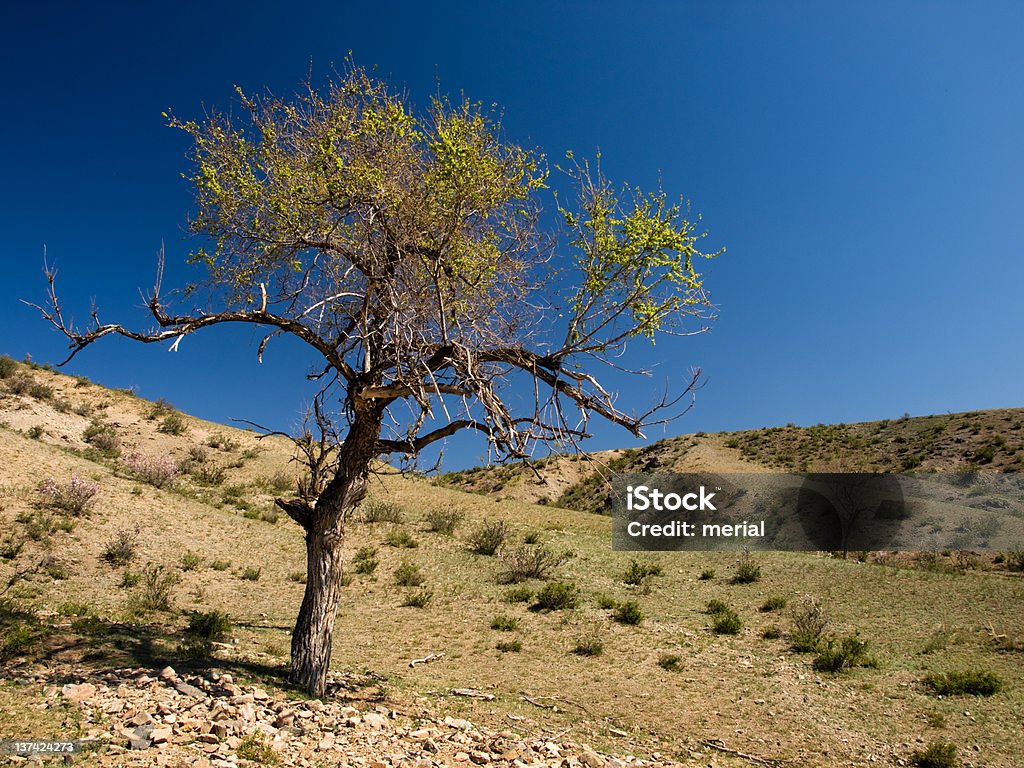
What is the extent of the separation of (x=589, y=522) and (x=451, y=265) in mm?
23953

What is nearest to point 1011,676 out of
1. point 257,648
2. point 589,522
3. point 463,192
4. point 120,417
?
point 463,192

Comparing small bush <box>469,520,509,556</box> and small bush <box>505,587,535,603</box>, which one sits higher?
small bush <box>469,520,509,556</box>

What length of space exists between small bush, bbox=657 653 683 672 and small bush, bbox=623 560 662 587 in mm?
6074

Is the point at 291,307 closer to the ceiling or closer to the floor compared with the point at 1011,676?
closer to the ceiling

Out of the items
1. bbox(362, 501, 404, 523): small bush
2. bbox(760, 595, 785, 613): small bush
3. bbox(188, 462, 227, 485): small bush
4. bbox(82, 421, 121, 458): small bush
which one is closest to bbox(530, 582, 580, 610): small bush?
bbox(760, 595, 785, 613): small bush

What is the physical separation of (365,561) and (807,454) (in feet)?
138

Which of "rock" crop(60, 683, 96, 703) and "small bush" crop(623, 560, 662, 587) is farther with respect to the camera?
"small bush" crop(623, 560, 662, 587)

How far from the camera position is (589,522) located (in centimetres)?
3150

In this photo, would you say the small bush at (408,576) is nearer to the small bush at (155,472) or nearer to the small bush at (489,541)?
the small bush at (489,541)

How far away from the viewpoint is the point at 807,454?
51094 mm

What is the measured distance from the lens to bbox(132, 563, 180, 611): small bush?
1370 cm

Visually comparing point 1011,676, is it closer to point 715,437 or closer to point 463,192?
point 463,192
